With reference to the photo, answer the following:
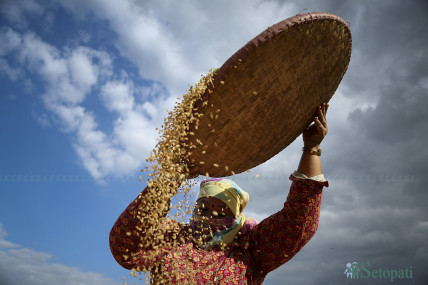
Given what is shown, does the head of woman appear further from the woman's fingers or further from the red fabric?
the woman's fingers

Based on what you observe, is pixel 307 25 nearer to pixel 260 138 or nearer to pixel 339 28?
pixel 339 28

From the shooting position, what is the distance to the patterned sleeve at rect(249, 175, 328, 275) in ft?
8.50

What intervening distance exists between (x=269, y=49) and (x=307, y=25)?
0.31 m

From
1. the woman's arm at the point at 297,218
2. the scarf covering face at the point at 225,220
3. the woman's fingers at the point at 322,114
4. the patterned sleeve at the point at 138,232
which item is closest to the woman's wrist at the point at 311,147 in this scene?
the woman's arm at the point at 297,218

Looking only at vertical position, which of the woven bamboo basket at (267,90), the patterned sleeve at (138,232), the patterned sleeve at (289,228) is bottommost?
the patterned sleeve at (138,232)

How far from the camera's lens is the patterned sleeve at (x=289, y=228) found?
2592mm

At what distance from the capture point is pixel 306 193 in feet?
8.46

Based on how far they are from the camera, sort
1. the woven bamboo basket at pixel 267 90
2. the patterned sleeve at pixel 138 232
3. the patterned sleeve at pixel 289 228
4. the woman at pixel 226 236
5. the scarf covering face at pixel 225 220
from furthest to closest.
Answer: the scarf covering face at pixel 225 220 < the patterned sleeve at pixel 289 228 < the woman at pixel 226 236 < the patterned sleeve at pixel 138 232 < the woven bamboo basket at pixel 267 90

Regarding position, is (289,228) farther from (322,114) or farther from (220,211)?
(322,114)

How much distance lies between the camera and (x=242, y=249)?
287 cm

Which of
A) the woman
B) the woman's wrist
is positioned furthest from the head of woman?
the woman's wrist

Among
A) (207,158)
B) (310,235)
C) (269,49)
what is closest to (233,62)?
(269,49)

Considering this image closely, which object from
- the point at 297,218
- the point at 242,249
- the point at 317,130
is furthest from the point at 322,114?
the point at 242,249

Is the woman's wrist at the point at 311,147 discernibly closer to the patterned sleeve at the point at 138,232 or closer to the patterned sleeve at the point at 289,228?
the patterned sleeve at the point at 289,228
